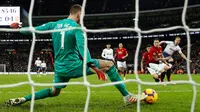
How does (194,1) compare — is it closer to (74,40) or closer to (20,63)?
(20,63)

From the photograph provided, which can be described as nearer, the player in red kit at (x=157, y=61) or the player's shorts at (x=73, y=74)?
the player's shorts at (x=73, y=74)

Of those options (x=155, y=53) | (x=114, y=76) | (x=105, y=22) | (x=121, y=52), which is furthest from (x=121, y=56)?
(x=105, y=22)

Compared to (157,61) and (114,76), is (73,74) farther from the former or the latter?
(157,61)

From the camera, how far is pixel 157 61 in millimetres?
10031

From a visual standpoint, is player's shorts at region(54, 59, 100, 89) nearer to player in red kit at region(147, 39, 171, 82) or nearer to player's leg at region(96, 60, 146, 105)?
player's leg at region(96, 60, 146, 105)

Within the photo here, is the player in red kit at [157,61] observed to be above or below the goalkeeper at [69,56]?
below

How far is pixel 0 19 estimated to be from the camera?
17.2 meters

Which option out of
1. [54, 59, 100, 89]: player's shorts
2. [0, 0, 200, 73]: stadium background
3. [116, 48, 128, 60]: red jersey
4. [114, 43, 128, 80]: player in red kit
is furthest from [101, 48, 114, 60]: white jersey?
[0, 0, 200, 73]: stadium background

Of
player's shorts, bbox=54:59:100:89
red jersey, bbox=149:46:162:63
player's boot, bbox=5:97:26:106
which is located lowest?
player's boot, bbox=5:97:26:106

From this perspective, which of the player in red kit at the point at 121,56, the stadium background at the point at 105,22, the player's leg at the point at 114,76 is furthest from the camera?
the stadium background at the point at 105,22

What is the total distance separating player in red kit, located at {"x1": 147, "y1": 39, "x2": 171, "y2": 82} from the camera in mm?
9773

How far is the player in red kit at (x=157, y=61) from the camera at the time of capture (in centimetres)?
977

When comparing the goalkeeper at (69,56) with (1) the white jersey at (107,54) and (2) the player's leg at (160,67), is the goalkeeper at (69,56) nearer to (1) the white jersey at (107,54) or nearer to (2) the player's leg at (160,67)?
(2) the player's leg at (160,67)

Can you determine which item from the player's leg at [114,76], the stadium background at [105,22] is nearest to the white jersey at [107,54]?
the player's leg at [114,76]
